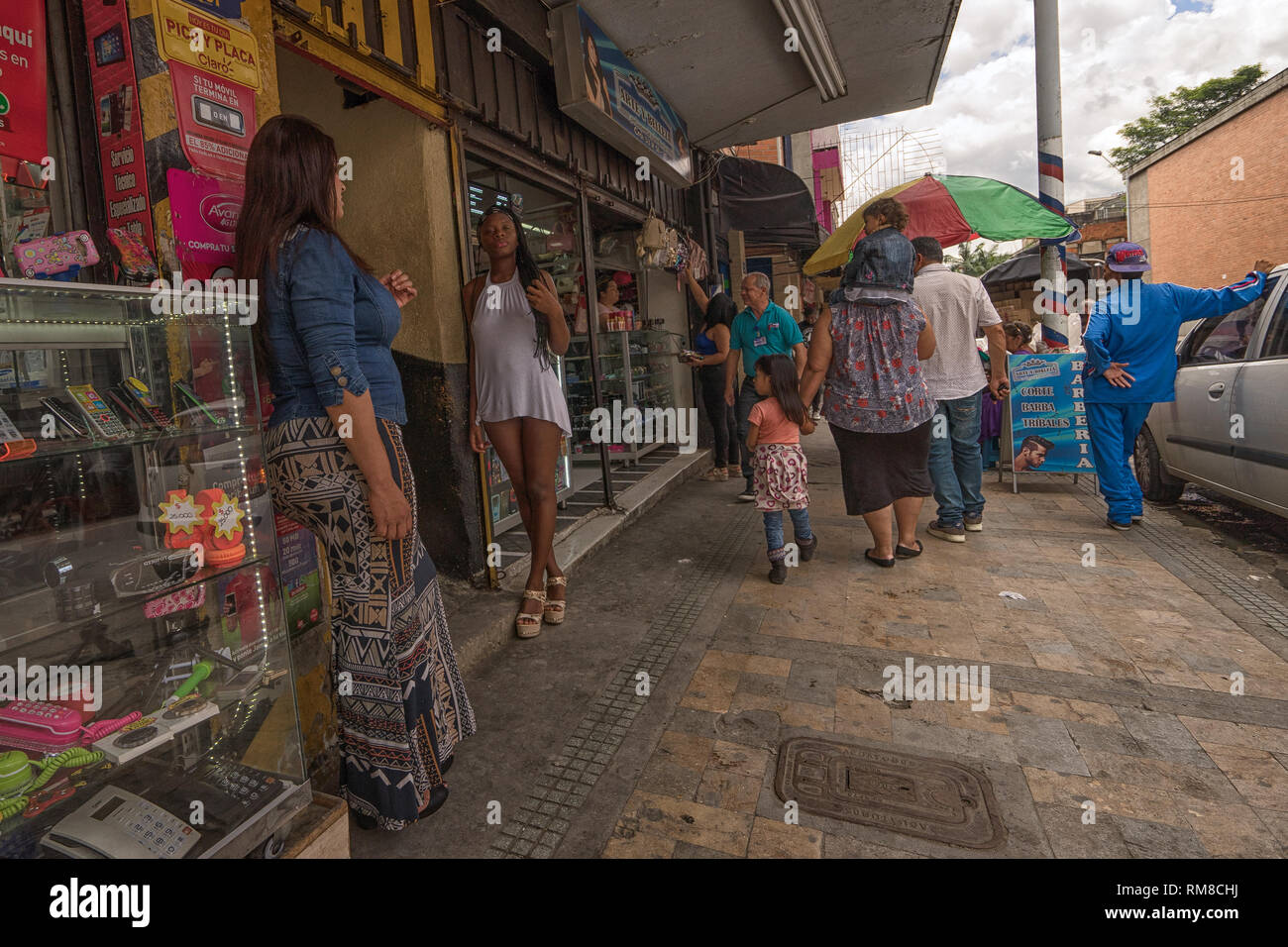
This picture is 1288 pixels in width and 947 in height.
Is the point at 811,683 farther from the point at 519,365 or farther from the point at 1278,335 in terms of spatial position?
the point at 1278,335

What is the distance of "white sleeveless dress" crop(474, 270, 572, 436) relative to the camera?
11.2ft

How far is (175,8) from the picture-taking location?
1947mm

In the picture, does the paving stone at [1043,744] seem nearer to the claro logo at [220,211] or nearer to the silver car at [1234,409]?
the silver car at [1234,409]

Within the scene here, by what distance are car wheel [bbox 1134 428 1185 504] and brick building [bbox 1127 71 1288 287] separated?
553 inches

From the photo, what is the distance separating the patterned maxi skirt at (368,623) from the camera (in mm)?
1991

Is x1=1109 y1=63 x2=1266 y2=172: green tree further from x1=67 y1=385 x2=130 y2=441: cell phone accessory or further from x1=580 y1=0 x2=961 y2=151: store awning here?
x1=67 y1=385 x2=130 y2=441: cell phone accessory

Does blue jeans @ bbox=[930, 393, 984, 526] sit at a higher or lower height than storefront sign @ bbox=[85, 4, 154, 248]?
lower

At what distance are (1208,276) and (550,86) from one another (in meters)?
24.4

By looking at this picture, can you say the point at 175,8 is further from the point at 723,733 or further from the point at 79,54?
the point at 723,733

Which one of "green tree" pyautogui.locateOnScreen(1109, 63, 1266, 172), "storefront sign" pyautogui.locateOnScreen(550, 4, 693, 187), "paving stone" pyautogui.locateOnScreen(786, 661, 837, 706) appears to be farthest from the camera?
"green tree" pyautogui.locateOnScreen(1109, 63, 1266, 172)

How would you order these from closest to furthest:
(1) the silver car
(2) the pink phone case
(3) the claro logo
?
(2) the pink phone case
(3) the claro logo
(1) the silver car

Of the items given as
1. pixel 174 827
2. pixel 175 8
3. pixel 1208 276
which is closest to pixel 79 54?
pixel 175 8

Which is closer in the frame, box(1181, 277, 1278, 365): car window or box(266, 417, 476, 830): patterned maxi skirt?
box(266, 417, 476, 830): patterned maxi skirt

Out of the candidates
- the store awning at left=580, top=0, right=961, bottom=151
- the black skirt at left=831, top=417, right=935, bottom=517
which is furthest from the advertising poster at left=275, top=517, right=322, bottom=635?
the store awning at left=580, top=0, right=961, bottom=151
